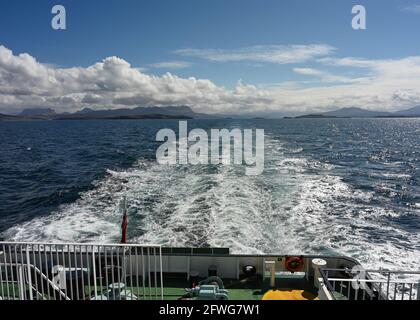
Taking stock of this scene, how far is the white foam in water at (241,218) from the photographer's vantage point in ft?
54.3

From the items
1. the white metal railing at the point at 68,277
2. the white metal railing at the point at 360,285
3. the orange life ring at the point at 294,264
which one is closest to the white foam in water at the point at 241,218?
the white metal railing at the point at 360,285

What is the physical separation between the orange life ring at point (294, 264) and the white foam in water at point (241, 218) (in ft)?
20.5

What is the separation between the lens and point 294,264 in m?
9.63

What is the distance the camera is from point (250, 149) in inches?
1831

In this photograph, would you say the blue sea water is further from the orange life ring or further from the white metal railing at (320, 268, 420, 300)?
the orange life ring

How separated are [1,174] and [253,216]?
30455mm

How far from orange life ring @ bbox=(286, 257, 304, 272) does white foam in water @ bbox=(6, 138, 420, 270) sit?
6.25m

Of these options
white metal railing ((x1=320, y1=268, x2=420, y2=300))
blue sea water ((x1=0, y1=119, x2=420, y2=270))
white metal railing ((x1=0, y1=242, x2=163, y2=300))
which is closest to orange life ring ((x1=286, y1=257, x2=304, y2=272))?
white metal railing ((x1=320, y1=268, x2=420, y2=300))

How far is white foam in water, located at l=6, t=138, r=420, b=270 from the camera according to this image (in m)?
16.5

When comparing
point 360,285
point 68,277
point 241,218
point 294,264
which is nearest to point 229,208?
point 241,218

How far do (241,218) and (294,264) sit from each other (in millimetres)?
9675

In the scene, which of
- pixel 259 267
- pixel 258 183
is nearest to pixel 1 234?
pixel 259 267

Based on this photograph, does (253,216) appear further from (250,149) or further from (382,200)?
(250,149)
